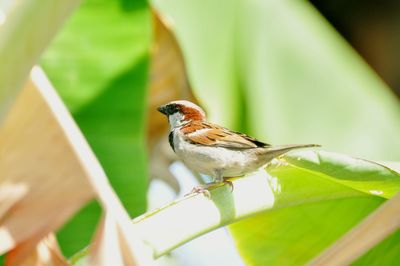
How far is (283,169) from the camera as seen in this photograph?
4.19ft

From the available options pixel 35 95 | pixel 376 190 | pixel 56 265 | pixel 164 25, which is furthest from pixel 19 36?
pixel 164 25

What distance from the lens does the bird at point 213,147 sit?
1306 mm

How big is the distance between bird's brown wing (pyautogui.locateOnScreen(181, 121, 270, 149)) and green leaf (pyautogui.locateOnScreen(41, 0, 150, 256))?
16cm

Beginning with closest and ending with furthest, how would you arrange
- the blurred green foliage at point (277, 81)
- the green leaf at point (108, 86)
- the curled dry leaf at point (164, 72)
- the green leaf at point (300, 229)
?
the green leaf at point (300, 229)
the green leaf at point (108, 86)
the curled dry leaf at point (164, 72)
the blurred green foliage at point (277, 81)

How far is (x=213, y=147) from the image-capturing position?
4.54 feet

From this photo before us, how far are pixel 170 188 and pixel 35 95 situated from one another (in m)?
0.80

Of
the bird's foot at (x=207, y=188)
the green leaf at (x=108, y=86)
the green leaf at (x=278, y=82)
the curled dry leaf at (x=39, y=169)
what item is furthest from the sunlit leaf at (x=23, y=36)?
the green leaf at (x=278, y=82)

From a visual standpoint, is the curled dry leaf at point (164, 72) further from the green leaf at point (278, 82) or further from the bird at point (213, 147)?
the bird at point (213, 147)

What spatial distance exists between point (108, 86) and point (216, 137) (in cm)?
31

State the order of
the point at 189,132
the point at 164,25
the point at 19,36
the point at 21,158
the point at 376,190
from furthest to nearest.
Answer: the point at 164,25, the point at 189,132, the point at 376,190, the point at 21,158, the point at 19,36

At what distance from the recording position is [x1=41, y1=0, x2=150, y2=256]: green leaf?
1547 millimetres

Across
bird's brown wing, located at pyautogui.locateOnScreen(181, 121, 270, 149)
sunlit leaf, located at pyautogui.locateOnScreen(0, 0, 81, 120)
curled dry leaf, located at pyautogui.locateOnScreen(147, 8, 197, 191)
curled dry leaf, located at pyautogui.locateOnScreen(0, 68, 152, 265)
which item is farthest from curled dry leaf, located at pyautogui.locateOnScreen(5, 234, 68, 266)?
curled dry leaf, located at pyautogui.locateOnScreen(147, 8, 197, 191)

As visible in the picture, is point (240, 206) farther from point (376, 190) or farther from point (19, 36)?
point (19, 36)

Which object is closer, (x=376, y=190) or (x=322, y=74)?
Result: (x=376, y=190)
